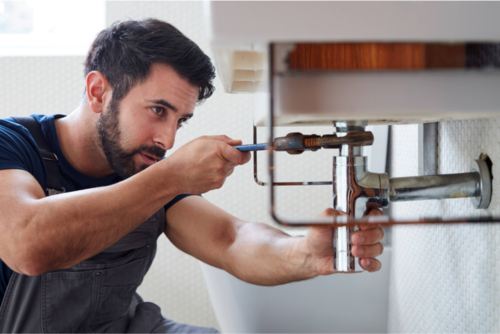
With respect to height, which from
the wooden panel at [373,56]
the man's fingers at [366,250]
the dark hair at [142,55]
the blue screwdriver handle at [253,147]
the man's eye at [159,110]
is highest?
the dark hair at [142,55]

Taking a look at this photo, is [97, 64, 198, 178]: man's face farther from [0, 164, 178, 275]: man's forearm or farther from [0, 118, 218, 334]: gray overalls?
[0, 164, 178, 275]: man's forearm

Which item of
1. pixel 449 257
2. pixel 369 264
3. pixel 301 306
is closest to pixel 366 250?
pixel 369 264

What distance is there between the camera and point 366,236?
0.49 m

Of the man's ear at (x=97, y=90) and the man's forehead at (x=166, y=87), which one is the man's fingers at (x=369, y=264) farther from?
the man's ear at (x=97, y=90)

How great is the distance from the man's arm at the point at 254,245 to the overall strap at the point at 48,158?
0.82 feet

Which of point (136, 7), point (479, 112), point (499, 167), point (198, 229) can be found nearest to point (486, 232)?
point (499, 167)

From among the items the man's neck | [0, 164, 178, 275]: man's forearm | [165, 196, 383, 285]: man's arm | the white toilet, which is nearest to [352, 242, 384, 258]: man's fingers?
[165, 196, 383, 285]: man's arm

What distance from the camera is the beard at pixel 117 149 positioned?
0.85 metres

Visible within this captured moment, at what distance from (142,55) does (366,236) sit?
597 mm

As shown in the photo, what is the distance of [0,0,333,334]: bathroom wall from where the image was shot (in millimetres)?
1300

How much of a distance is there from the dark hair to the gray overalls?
211mm

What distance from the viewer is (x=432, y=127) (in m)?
0.63

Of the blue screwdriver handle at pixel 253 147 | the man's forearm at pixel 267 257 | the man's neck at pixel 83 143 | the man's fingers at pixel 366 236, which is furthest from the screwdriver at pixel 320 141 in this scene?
the man's neck at pixel 83 143

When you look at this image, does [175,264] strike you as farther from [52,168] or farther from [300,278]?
[300,278]
